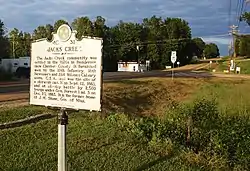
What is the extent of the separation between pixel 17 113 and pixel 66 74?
7083 millimetres

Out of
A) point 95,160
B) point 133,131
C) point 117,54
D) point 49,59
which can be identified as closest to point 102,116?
point 133,131

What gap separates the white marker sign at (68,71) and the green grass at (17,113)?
548cm

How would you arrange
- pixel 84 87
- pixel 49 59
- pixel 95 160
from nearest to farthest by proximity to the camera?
pixel 84 87
pixel 49 59
pixel 95 160

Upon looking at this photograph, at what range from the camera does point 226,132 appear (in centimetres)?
1044

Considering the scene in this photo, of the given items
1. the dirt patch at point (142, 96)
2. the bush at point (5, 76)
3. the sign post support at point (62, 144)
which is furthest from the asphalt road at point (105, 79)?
the sign post support at point (62, 144)

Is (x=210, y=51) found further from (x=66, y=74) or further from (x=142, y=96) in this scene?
(x=66, y=74)

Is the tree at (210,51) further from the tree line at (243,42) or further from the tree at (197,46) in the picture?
the tree line at (243,42)

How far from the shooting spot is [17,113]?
41.5 ft

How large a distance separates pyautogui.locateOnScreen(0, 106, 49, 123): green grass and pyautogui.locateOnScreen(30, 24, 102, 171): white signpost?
5517 millimetres

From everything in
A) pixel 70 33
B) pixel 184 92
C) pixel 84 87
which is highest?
pixel 70 33

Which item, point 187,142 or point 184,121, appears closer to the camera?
point 187,142

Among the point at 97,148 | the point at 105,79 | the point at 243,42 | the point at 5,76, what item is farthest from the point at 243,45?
the point at 97,148

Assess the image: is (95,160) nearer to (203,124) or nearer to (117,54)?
(203,124)

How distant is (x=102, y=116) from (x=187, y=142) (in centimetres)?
286
